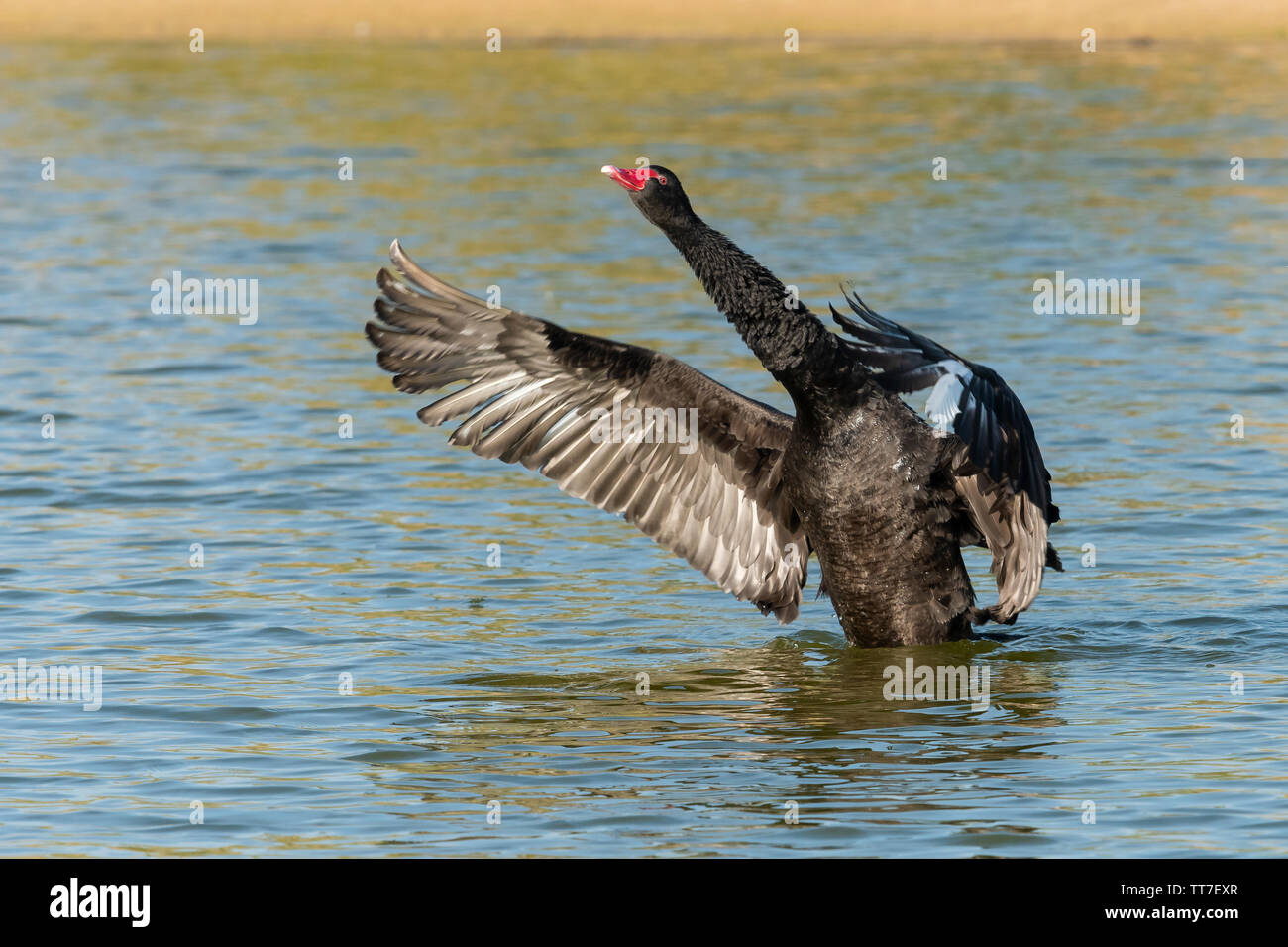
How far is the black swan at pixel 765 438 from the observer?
33.0ft

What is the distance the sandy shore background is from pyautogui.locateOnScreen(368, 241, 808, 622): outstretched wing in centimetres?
3127

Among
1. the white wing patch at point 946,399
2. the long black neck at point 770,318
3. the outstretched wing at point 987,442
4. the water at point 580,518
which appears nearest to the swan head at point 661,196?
the long black neck at point 770,318

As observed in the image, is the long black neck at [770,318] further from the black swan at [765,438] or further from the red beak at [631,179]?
the red beak at [631,179]

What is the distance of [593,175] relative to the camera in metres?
28.2

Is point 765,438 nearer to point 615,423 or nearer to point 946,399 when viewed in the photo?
point 615,423

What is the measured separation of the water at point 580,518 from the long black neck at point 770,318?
5.93 feet

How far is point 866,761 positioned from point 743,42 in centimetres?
3384

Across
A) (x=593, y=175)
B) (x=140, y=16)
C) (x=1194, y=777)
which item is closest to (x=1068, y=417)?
(x=1194, y=777)

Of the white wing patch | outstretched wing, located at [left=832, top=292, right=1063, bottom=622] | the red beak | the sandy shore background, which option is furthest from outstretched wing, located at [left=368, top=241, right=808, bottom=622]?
the sandy shore background

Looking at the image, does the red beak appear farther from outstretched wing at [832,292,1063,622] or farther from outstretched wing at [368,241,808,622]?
outstretched wing at [832,292,1063,622]

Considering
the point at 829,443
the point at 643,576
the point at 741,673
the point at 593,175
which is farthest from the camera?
the point at 593,175

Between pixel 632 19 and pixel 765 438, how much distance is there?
32.6 metres

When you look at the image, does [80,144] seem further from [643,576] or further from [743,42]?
[643,576]

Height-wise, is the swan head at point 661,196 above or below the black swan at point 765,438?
above
